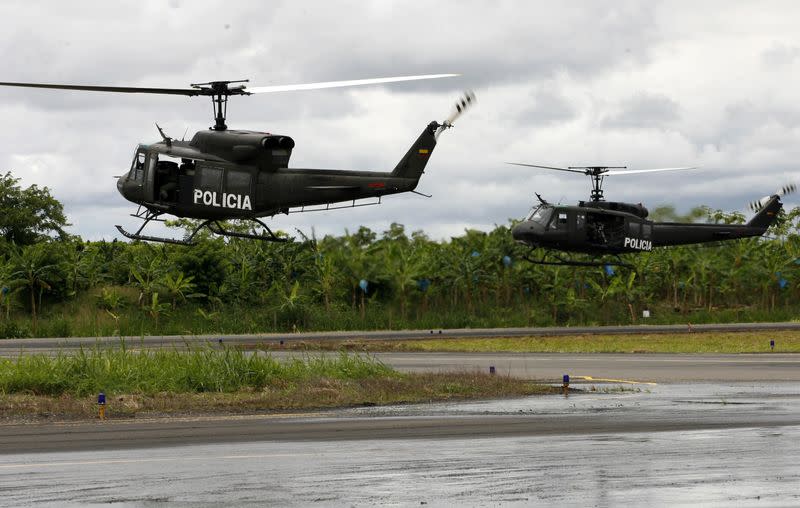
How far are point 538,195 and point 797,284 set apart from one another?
3299cm

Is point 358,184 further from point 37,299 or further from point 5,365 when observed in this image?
point 37,299

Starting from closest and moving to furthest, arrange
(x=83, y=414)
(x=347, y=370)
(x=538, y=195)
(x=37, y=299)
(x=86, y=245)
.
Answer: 1. (x=83, y=414)
2. (x=347, y=370)
3. (x=538, y=195)
4. (x=37, y=299)
5. (x=86, y=245)

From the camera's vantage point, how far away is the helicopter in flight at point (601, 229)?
48.3 m

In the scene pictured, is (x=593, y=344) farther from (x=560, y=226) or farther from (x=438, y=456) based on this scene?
(x=438, y=456)

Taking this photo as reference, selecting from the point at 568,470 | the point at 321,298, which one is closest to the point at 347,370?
the point at 568,470

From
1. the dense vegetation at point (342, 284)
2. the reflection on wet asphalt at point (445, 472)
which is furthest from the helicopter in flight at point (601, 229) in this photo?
the reflection on wet asphalt at point (445, 472)

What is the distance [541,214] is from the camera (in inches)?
1914

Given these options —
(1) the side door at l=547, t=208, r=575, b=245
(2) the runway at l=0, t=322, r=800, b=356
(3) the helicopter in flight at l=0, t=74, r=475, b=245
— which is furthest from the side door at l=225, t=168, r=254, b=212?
(1) the side door at l=547, t=208, r=575, b=245

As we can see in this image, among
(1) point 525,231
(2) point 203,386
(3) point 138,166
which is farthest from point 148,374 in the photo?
(1) point 525,231

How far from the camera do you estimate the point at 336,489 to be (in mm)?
12938

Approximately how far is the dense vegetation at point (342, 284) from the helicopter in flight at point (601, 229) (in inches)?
528

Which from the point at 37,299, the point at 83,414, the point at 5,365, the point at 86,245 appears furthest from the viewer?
the point at 86,245

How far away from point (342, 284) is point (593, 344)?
1916cm

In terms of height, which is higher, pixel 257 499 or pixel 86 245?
pixel 86 245
